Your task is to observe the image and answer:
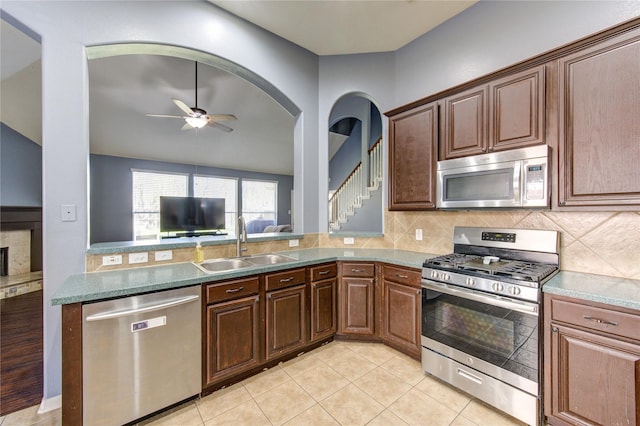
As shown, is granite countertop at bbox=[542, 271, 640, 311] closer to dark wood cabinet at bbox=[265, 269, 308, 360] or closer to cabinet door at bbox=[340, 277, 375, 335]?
cabinet door at bbox=[340, 277, 375, 335]

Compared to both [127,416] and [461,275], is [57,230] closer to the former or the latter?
[127,416]

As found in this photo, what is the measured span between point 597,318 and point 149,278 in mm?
2730

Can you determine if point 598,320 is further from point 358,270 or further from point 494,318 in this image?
point 358,270

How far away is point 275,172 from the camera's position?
9289 mm

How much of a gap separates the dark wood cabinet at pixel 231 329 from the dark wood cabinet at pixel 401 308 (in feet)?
4.05

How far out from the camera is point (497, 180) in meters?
2.08

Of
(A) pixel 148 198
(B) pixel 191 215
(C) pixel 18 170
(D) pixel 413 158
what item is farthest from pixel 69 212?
(A) pixel 148 198

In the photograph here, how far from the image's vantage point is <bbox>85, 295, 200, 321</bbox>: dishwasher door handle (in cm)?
151

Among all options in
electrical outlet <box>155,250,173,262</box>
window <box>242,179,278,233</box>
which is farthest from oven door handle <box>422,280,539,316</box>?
window <box>242,179,278,233</box>

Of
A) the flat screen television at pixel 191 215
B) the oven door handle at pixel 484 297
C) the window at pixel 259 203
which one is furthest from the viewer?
the window at pixel 259 203

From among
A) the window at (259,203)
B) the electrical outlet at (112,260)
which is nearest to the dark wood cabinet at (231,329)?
the electrical outlet at (112,260)

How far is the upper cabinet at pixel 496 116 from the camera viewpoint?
75.2 inches

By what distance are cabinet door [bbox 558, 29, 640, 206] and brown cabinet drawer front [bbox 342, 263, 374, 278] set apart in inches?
61.9

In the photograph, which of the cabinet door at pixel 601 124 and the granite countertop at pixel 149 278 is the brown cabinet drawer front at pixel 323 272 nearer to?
the granite countertop at pixel 149 278
